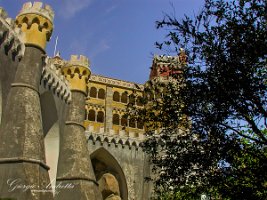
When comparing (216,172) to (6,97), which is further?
(6,97)

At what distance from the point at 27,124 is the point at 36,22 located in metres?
6.91

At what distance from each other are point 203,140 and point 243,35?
137 inches

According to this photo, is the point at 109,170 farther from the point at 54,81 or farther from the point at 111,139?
the point at 54,81

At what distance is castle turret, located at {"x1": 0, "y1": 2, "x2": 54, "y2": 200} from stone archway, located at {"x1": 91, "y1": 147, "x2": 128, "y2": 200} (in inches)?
699

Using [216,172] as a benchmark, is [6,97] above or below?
above

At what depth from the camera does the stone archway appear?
35.9 m

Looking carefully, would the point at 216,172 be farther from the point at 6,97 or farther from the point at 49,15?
the point at 49,15

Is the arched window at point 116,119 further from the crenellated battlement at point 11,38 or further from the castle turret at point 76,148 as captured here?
the crenellated battlement at point 11,38

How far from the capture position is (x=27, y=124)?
17922 millimetres

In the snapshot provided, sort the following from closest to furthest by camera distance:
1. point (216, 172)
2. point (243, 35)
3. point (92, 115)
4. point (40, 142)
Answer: point (243, 35) < point (216, 172) < point (40, 142) < point (92, 115)

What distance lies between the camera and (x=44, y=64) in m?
22.4

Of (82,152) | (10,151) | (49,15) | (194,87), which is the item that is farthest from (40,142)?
(194,87)

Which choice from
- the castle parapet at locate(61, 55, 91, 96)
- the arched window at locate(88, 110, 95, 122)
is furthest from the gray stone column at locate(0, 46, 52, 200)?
the arched window at locate(88, 110, 95, 122)

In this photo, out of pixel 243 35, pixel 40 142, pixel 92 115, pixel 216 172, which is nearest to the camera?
pixel 243 35
